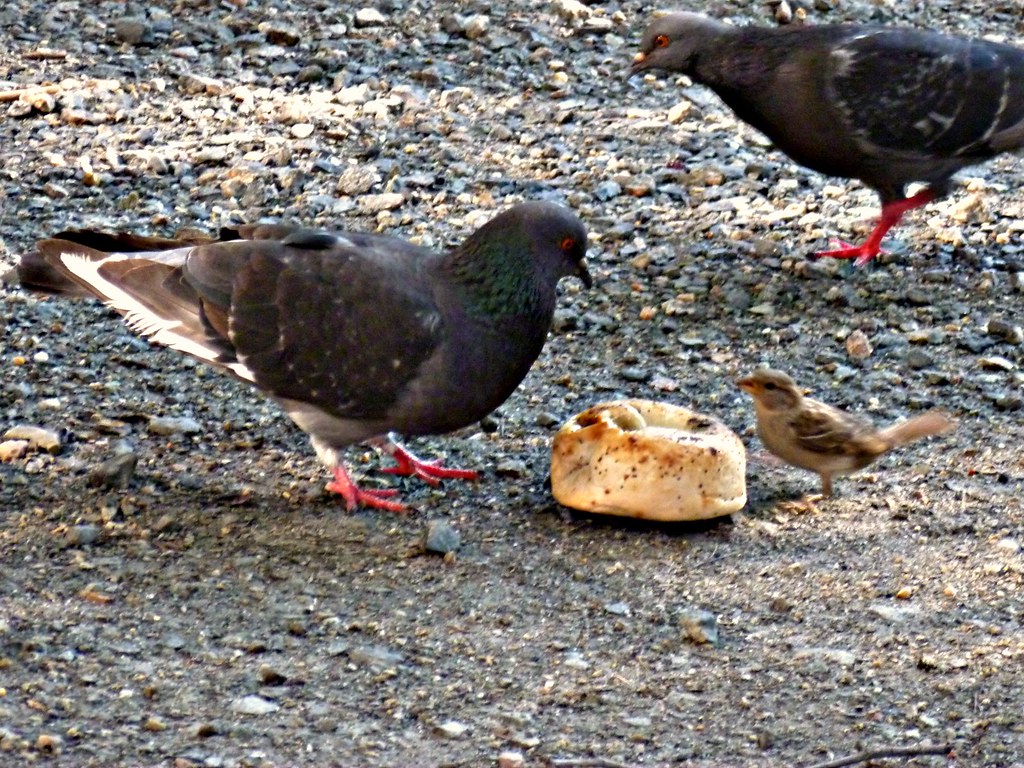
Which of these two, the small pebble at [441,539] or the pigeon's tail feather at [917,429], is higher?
the pigeon's tail feather at [917,429]

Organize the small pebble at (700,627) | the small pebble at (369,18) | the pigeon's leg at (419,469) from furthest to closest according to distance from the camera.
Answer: the small pebble at (369,18) → the pigeon's leg at (419,469) → the small pebble at (700,627)

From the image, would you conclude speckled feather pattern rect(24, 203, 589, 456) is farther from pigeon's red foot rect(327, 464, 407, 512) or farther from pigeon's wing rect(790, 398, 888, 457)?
pigeon's wing rect(790, 398, 888, 457)

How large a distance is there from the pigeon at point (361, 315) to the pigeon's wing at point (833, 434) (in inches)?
35.4

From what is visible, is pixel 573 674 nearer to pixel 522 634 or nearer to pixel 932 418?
pixel 522 634

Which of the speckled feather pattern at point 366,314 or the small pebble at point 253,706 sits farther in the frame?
the speckled feather pattern at point 366,314

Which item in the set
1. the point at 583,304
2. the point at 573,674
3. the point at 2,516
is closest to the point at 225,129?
the point at 583,304

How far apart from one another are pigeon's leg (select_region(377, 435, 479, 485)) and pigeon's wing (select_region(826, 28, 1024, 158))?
2.87 meters

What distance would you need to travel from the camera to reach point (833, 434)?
518 cm

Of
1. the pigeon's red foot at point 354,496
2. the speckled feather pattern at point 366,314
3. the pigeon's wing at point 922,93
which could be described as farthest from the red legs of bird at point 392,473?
the pigeon's wing at point 922,93

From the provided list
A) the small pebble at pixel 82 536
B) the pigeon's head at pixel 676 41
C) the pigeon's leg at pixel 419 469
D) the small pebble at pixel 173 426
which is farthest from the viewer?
the pigeon's head at pixel 676 41

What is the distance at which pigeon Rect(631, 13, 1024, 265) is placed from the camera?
7.18 metres

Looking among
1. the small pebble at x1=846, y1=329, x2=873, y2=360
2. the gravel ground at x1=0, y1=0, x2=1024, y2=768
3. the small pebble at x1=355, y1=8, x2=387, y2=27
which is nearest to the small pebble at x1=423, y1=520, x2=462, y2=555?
the gravel ground at x1=0, y1=0, x2=1024, y2=768

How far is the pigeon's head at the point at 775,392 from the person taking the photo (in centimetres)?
537

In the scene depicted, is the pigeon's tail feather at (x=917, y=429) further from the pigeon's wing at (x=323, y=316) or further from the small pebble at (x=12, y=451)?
the small pebble at (x=12, y=451)
